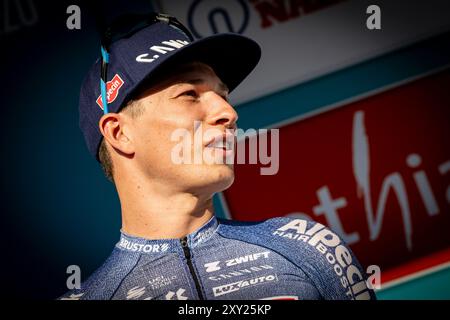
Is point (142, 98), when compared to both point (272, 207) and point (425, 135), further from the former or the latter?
point (425, 135)

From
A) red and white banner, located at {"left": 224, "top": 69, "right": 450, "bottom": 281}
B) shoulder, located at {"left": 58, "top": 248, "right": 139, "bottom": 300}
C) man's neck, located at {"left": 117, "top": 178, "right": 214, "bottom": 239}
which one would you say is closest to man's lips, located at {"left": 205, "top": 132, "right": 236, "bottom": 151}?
man's neck, located at {"left": 117, "top": 178, "right": 214, "bottom": 239}

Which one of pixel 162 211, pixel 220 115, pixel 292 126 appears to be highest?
pixel 220 115

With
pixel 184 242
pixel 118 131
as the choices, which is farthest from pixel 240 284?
pixel 118 131

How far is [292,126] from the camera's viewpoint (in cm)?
295

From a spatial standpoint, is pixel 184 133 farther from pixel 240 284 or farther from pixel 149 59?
pixel 240 284

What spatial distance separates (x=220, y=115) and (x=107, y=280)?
534mm

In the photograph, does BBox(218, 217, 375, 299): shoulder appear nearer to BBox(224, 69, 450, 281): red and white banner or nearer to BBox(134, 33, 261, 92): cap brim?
BBox(134, 33, 261, 92): cap brim

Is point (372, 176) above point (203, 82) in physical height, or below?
below

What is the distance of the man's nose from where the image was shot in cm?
159

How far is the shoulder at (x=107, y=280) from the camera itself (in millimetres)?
1590

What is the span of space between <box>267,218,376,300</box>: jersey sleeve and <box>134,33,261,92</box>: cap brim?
0.50 metres

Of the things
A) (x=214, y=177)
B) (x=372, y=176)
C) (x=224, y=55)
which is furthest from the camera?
(x=372, y=176)

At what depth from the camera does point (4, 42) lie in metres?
2.91
